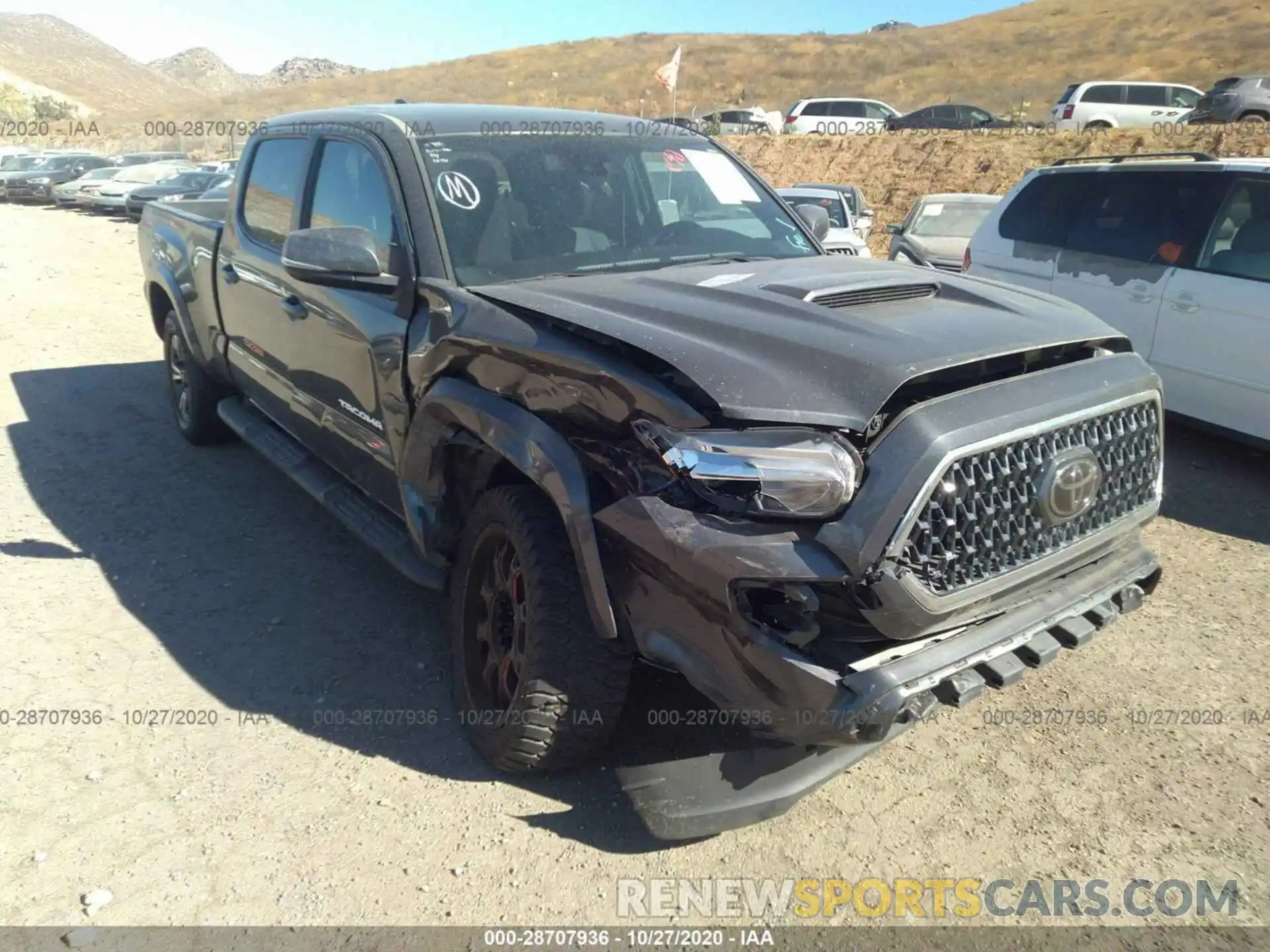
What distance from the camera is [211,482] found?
5.62 m

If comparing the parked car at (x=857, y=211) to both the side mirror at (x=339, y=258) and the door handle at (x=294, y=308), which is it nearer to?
the door handle at (x=294, y=308)

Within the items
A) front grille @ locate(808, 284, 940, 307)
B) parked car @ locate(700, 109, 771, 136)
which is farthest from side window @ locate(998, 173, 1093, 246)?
parked car @ locate(700, 109, 771, 136)

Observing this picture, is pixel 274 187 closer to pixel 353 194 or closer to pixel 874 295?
pixel 353 194

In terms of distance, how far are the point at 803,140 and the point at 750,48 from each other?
48485mm

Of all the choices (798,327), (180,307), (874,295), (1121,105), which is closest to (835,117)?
(1121,105)

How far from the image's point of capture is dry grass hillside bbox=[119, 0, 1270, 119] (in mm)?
50156

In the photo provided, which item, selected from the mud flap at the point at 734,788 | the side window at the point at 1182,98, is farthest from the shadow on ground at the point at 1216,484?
the side window at the point at 1182,98

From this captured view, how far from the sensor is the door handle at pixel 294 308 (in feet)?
13.3

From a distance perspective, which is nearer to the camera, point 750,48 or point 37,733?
point 37,733

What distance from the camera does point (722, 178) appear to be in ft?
13.4

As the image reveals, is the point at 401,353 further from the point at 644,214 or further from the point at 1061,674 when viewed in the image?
the point at 1061,674

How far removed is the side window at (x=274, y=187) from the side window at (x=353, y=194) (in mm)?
256

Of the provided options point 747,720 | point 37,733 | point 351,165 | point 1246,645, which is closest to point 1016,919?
point 747,720

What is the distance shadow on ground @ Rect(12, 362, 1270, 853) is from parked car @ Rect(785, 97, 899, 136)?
2570cm
